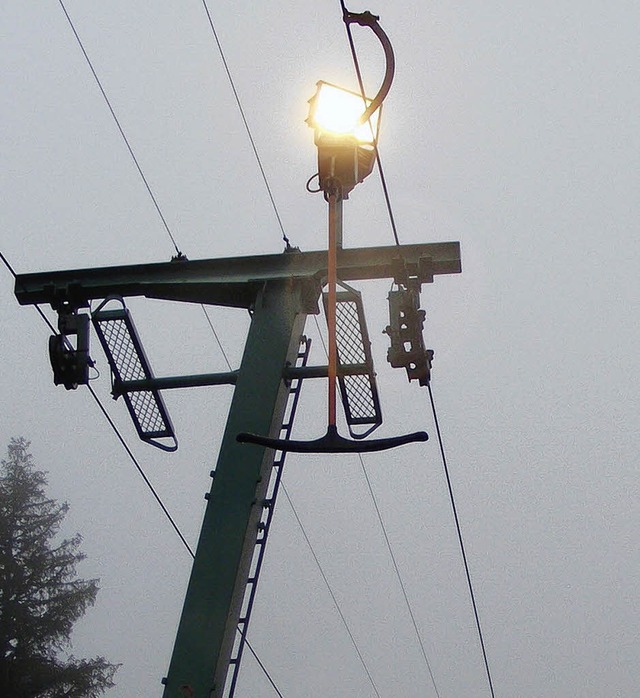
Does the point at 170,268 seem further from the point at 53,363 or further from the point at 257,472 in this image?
the point at 257,472

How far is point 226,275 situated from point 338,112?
86.1 inches

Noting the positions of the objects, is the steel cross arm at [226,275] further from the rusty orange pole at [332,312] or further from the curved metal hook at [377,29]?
the curved metal hook at [377,29]

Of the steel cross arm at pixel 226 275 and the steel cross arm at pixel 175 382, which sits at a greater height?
the steel cross arm at pixel 226 275

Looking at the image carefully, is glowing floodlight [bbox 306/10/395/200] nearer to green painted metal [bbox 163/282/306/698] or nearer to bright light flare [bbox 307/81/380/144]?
bright light flare [bbox 307/81/380/144]

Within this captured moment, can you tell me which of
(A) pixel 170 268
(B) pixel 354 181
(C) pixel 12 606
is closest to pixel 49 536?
(C) pixel 12 606

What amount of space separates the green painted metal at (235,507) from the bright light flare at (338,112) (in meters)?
1.84

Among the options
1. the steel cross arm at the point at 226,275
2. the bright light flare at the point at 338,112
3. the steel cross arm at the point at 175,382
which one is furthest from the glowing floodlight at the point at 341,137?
the steel cross arm at the point at 175,382

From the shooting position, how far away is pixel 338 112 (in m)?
7.25

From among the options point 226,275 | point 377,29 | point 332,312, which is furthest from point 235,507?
point 377,29

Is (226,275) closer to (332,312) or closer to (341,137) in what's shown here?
(341,137)

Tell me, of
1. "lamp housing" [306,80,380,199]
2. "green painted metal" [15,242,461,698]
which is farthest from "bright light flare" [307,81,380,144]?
"green painted metal" [15,242,461,698]

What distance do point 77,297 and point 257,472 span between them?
1.91 meters

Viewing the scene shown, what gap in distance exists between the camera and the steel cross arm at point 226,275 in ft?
28.4

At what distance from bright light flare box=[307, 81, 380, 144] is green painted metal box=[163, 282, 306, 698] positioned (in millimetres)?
1839
